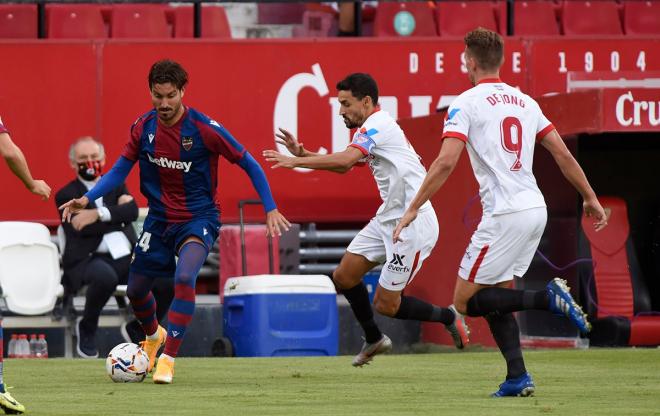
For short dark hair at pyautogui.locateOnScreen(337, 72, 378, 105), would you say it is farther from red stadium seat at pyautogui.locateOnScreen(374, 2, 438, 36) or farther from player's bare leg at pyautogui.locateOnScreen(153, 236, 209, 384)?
red stadium seat at pyautogui.locateOnScreen(374, 2, 438, 36)

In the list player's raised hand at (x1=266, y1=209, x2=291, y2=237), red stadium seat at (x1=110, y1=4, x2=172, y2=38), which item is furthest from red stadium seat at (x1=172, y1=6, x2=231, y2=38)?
player's raised hand at (x1=266, y1=209, x2=291, y2=237)

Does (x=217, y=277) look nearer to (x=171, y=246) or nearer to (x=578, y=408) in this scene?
(x=171, y=246)

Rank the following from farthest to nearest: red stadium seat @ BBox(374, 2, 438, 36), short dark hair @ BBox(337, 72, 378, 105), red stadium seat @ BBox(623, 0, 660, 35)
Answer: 1. red stadium seat @ BBox(623, 0, 660, 35)
2. red stadium seat @ BBox(374, 2, 438, 36)
3. short dark hair @ BBox(337, 72, 378, 105)

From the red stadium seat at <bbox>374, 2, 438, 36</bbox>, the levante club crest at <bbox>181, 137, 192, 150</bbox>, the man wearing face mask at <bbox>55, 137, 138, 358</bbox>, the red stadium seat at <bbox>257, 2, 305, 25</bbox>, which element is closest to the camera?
the levante club crest at <bbox>181, 137, 192, 150</bbox>

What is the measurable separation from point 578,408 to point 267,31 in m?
11.2

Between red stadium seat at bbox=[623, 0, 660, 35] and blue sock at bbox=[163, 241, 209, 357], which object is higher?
red stadium seat at bbox=[623, 0, 660, 35]

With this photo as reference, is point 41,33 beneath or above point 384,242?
above

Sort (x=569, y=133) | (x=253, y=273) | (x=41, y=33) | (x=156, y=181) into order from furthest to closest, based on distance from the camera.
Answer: (x=41, y=33)
(x=253, y=273)
(x=569, y=133)
(x=156, y=181)

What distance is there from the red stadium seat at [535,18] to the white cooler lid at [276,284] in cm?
471

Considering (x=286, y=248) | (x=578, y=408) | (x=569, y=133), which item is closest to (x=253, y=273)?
(x=286, y=248)

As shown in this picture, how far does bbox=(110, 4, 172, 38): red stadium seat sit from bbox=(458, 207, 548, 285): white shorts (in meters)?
9.20

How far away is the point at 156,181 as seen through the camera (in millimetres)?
10328

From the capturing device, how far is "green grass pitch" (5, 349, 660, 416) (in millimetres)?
8016

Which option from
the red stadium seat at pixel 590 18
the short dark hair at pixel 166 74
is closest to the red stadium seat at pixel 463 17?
the red stadium seat at pixel 590 18
